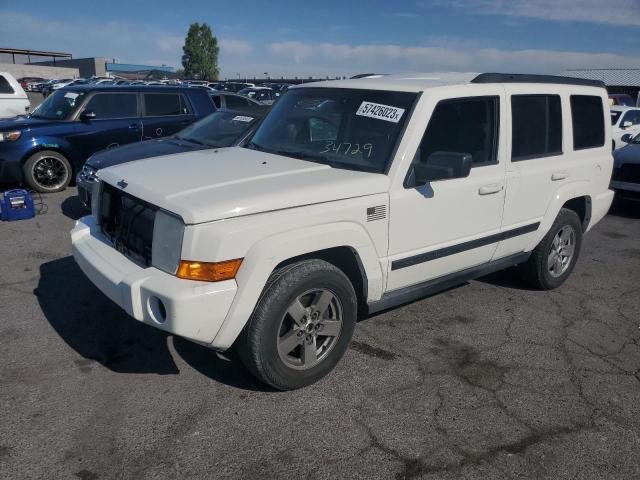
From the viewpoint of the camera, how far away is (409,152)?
3.45m

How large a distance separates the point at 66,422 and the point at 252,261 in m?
1.39

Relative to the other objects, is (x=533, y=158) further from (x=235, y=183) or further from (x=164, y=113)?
(x=164, y=113)

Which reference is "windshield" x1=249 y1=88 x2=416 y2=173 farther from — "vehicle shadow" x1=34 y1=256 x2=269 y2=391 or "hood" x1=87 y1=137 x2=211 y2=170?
"hood" x1=87 y1=137 x2=211 y2=170

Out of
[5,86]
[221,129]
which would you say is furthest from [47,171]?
[5,86]

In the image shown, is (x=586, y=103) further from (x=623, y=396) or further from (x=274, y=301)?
(x=274, y=301)

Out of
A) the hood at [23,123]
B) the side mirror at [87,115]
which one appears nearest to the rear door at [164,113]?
the side mirror at [87,115]

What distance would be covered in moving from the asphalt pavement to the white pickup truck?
1.29 ft

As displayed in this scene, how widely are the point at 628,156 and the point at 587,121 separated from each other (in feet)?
14.7

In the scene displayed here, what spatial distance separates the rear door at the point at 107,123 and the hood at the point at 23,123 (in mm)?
405

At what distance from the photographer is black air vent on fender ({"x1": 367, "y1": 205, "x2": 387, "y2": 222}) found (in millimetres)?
3287

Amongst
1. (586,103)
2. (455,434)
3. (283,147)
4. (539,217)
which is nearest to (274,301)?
(455,434)

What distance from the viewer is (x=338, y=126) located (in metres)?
3.92

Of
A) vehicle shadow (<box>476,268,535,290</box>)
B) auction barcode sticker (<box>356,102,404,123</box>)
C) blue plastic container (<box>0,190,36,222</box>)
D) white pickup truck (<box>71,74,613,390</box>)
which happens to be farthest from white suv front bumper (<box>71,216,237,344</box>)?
blue plastic container (<box>0,190,36,222</box>)

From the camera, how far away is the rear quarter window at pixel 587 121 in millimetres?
4750
